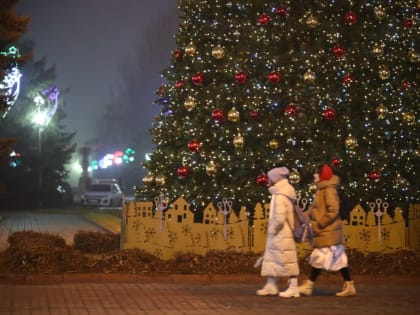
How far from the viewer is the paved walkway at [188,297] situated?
8992 mm

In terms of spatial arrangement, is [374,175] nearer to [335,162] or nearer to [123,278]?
[335,162]

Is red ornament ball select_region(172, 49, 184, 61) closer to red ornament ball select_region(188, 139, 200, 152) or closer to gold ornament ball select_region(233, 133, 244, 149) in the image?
red ornament ball select_region(188, 139, 200, 152)

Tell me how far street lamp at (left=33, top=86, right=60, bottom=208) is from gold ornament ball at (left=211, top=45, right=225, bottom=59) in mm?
28336

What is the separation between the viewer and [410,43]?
15.8 meters

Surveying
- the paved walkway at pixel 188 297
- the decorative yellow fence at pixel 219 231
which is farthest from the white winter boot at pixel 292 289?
the decorative yellow fence at pixel 219 231

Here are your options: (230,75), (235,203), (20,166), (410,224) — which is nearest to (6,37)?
(230,75)

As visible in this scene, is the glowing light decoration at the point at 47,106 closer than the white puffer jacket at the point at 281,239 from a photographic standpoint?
No

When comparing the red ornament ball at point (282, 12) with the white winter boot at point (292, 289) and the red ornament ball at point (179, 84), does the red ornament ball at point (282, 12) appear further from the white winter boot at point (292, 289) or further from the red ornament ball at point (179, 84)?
the white winter boot at point (292, 289)

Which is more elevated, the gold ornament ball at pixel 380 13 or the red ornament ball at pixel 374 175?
the gold ornament ball at pixel 380 13

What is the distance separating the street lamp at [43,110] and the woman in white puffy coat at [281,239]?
3427 cm

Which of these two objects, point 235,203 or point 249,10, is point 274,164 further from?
point 249,10

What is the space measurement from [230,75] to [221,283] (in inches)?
213

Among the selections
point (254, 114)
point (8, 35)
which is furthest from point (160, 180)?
point (8, 35)

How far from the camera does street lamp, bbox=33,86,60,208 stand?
141ft
